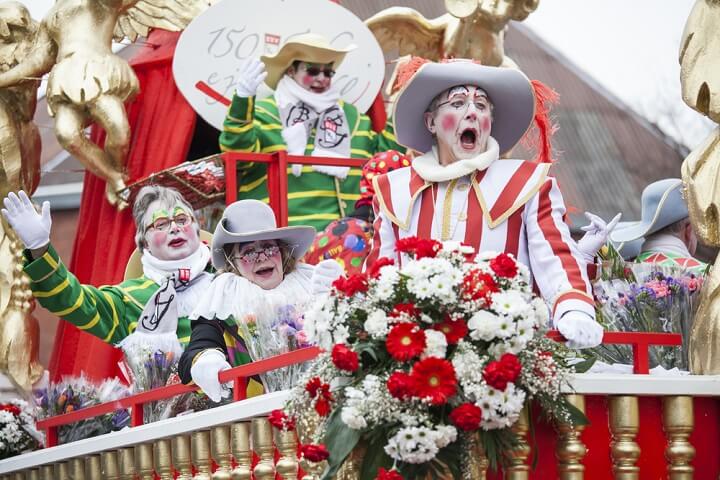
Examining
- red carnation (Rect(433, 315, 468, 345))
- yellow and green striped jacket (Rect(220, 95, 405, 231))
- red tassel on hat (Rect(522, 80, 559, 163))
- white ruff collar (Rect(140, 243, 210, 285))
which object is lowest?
red carnation (Rect(433, 315, 468, 345))

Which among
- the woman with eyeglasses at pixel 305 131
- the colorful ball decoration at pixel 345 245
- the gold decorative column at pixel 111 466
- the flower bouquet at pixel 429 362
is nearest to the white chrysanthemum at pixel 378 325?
the flower bouquet at pixel 429 362

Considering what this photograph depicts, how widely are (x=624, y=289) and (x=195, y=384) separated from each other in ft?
5.47

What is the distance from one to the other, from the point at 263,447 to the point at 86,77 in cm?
407

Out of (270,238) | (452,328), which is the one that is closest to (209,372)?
(270,238)

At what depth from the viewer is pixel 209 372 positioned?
5988mm

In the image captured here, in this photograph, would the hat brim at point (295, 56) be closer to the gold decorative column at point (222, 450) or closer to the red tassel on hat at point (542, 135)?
the red tassel on hat at point (542, 135)

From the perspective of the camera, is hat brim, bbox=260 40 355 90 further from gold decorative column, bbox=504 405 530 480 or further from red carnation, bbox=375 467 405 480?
red carnation, bbox=375 467 405 480

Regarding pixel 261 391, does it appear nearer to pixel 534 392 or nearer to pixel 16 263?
pixel 534 392

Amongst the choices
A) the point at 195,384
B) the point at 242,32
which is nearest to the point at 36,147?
the point at 242,32

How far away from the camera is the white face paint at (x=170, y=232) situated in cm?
780

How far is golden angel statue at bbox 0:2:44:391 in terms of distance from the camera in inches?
356

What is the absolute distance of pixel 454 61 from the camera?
590cm

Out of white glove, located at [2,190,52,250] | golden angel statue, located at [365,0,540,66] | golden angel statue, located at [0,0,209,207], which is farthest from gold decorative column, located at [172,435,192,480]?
golden angel statue, located at [365,0,540,66]

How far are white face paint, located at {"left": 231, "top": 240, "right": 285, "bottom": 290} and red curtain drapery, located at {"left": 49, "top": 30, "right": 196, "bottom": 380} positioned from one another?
2.57 m
